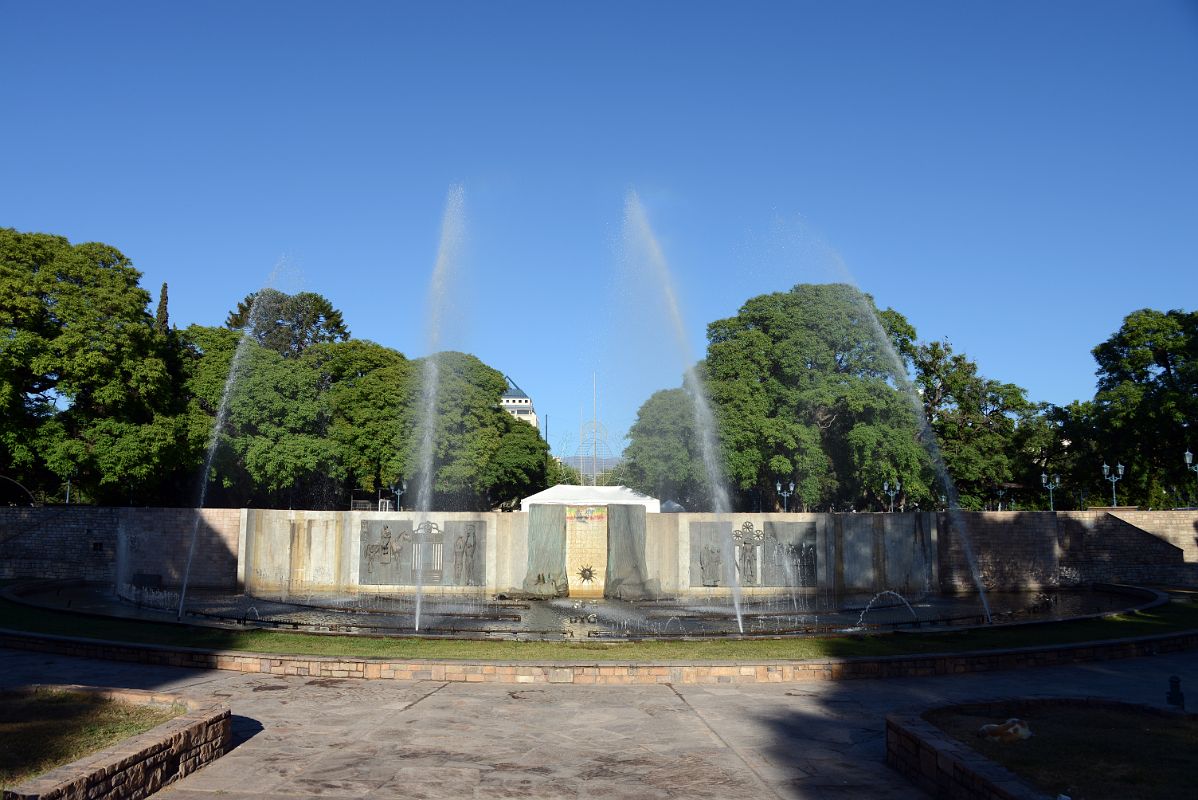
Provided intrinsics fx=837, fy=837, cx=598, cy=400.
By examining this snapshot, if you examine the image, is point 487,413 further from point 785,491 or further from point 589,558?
point 589,558

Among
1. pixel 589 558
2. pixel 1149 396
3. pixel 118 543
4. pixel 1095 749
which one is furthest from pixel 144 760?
pixel 1149 396

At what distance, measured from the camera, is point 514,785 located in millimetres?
7629

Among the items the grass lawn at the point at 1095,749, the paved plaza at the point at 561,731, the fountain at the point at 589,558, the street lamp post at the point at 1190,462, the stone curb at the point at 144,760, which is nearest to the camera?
the stone curb at the point at 144,760

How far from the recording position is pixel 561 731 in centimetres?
956

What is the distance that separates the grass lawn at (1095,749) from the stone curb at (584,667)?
3.45 meters

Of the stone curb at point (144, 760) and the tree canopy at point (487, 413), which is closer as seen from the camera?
the stone curb at point (144, 760)

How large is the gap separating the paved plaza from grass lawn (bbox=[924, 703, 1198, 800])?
90 cm

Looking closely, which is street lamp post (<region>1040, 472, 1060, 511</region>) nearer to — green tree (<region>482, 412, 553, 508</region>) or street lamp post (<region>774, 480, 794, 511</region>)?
street lamp post (<region>774, 480, 794, 511</region>)

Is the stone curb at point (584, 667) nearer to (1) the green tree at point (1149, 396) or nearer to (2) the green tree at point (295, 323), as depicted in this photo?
(1) the green tree at point (1149, 396)

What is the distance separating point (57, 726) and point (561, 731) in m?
5.12

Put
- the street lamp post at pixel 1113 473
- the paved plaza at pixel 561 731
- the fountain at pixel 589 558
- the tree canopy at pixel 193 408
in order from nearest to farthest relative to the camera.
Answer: the paved plaza at pixel 561 731, the fountain at pixel 589 558, the tree canopy at pixel 193 408, the street lamp post at pixel 1113 473

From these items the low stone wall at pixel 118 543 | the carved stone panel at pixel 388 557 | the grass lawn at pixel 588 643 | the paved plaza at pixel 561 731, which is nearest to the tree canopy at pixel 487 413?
the low stone wall at pixel 118 543

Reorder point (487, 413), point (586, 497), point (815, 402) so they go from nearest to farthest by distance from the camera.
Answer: point (586, 497)
point (815, 402)
point (487, 413)

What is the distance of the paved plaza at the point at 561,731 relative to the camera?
7.65m
